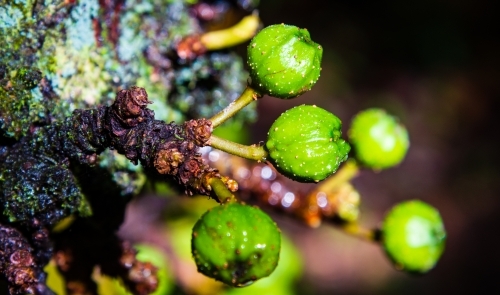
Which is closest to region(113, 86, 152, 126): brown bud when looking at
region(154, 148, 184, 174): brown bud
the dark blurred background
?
region(154, 148, 184, 174): brown bud

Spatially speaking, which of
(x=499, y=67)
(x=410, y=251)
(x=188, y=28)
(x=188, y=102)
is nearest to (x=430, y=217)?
(x=410, y=251)

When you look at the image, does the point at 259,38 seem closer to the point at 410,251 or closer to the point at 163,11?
the point at 163,11

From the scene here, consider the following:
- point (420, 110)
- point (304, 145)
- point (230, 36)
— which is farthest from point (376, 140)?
point (420, 110)

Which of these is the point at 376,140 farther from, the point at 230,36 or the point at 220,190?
the point at 220,190

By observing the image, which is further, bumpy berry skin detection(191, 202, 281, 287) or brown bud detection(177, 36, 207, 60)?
brown bud detection(177, 36, 207, 60)

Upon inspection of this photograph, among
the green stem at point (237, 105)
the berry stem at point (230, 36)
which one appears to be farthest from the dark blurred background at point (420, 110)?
the green stem at point (237, 105)

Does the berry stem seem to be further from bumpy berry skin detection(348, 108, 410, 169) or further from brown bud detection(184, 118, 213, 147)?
brown bud detection(184, 118, 213, 147)
